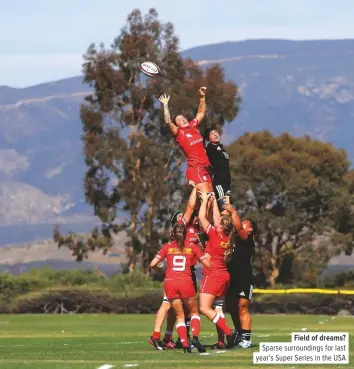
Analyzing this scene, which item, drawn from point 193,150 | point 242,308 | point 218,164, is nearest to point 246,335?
point 242,308

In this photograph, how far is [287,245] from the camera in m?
85.1

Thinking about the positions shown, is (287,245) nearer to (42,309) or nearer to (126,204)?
(126,204)

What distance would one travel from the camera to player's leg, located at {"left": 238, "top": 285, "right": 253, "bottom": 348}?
23.8 metres

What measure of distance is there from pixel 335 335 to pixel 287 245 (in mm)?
67481

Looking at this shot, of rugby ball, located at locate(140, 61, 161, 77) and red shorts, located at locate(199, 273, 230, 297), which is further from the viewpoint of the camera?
rugby ball, located at locate(140, 61, 161, 77)

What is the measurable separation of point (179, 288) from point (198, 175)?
322 cm

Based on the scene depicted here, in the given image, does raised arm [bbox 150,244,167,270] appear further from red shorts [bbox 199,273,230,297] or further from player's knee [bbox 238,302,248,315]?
player's knee [bbox 238,302,248,315]

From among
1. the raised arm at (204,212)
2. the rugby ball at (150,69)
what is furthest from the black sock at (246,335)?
the rugby ball at (150,69)

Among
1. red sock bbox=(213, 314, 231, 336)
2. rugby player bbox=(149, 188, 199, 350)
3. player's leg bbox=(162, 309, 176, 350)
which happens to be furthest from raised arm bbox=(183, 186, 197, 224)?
red sock bbox=(213, 314, 231, 336)

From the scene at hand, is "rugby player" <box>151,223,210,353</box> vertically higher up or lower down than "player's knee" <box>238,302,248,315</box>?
higher up

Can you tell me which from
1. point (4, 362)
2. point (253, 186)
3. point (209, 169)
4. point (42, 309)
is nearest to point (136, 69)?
point (253, 186)

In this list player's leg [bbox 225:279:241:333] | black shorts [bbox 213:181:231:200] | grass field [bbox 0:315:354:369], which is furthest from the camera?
black shorts [bbox 213:181:231:200]

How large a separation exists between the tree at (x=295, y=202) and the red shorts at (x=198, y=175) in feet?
178

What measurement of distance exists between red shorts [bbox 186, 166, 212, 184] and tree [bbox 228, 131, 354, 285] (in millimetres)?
54137
